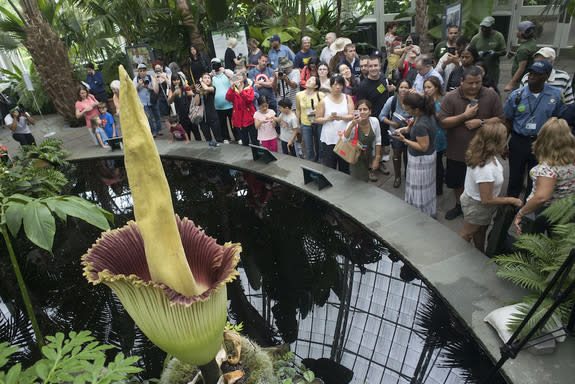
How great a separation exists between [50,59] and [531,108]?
8.04 meters

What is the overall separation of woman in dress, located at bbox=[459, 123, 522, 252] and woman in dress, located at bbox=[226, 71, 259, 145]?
3.15m

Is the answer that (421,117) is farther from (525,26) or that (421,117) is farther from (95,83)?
(95,83)

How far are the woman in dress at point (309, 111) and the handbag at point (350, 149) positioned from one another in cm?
56

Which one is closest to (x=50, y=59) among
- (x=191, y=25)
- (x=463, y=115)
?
(x=191, y=25)

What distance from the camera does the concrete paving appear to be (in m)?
2.06

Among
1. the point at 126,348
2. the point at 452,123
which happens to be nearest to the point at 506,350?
the point at 126,348

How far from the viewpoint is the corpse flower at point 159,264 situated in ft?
3.31

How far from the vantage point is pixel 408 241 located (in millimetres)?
3115

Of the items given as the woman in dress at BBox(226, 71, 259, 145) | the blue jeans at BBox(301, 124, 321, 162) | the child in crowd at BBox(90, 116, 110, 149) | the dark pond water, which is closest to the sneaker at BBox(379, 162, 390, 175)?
the blue jeans at BBox(301, 124, 321, 162)

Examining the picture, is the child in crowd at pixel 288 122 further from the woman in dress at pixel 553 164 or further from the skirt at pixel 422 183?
the woman in dress at pixel 553 164

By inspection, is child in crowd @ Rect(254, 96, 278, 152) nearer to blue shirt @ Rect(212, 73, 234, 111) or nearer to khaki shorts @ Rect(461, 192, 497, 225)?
blue shirt @ Rect(212, 73, 234, 111)

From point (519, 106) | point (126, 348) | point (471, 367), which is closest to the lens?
point (471, 367)

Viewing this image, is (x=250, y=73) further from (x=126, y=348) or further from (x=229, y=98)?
(x=126, y=348)

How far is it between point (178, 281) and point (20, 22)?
879cm
